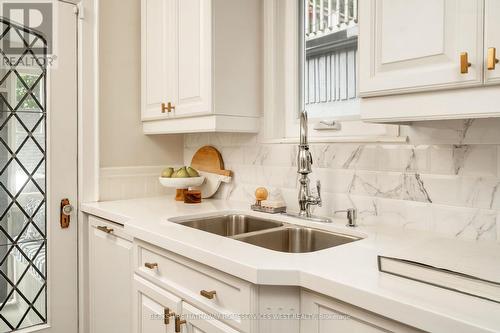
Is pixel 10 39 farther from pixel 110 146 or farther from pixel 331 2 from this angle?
pixel 331 2

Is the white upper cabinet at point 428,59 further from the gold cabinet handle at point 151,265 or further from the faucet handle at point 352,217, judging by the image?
the gold cabinet handle at point 151,265

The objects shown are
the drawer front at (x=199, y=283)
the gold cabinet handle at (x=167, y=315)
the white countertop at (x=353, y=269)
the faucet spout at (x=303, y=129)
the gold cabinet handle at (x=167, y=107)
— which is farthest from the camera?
the gold cabinet handle at (x=167, y=107)

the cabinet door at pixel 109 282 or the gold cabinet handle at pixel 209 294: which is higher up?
the gold cabinet handle at pixel 209 294

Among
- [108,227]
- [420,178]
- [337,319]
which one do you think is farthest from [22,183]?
[420,178]

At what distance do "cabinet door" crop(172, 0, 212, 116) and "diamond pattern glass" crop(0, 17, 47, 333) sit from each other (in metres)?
0.75

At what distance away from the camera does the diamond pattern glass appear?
1.97 m

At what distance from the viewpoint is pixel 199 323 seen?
1.21m

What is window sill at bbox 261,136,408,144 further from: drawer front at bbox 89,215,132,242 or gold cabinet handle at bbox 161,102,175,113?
drawer front at bbox 89,215,132,242

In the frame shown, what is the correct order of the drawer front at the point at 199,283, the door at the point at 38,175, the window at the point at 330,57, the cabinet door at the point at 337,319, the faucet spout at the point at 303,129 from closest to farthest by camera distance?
the cabinet door at the point at 337,319 < the drawer front at the point at 199,283 < the faucet spout at the point at 303,129 < the window at the point at 330,57 < the door at the point at 38,175

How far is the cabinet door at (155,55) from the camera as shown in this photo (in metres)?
2.11

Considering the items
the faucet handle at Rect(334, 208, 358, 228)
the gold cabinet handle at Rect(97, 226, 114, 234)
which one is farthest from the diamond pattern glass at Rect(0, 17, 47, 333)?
the faucet handle at Rect(334, 208, 358, 228)

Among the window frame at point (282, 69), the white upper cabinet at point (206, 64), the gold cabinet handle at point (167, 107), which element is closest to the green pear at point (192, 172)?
the white upper cabinet at point (206, 64)

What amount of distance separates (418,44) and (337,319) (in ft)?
2.50
